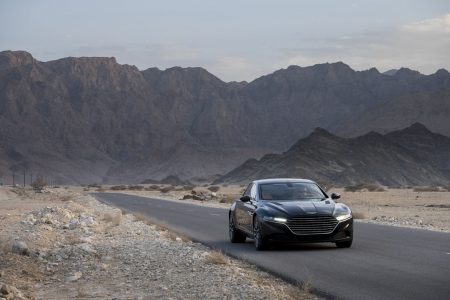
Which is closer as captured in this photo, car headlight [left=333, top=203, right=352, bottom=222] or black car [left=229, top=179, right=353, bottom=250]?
black car [left=229, top=179, right=353, bottom=250]

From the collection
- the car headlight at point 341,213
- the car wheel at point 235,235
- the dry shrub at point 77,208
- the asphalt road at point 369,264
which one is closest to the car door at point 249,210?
the asphalt road at point 369,264

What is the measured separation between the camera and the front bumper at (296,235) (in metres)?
16.5

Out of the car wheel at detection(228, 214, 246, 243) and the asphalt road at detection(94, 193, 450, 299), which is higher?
the asphalt road at detection(94, 193, 450, 299)

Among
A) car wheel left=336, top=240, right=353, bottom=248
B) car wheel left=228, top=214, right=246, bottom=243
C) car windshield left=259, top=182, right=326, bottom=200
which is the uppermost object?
car windshield left=259, top=182, right=326, bottom=200

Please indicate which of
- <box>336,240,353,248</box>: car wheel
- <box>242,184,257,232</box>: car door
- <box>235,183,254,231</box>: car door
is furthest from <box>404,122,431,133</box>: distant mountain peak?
<box>336,240,353,248</box>: car wheel

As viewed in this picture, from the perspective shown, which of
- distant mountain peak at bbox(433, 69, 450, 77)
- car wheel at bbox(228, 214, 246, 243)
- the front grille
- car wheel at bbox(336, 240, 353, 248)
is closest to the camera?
the front grille

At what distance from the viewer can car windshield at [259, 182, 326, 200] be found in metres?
17.8

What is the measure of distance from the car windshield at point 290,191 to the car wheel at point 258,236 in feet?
2.49

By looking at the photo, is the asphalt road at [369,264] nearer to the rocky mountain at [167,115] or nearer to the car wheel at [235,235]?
the car wheel at [235,235]

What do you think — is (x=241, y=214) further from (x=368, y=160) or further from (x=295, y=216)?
(x=368, y=160)

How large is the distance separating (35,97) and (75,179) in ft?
81.5

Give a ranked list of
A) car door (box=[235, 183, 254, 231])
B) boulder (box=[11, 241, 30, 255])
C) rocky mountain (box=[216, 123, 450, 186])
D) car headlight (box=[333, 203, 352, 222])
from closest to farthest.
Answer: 1. boulder (box=[11, 241, 30, 255])
2. car headlight (box=[333, 203, 352, 222])
3. car door (box=[235, 183, 254, 231])
4. rocky mountain (box=[216, 123, 450, 186])

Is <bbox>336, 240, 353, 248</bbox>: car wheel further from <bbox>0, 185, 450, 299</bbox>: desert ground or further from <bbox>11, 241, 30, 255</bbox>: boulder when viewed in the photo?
<bbox>11, 241, 30, 255</bbox>: boulder

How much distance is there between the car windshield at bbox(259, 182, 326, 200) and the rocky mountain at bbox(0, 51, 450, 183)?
129 m
